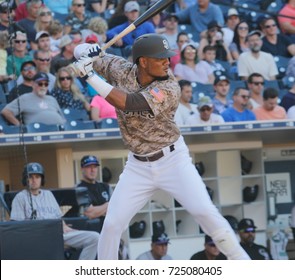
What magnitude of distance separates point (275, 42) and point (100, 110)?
3010mm

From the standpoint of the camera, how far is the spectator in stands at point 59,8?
11992mm

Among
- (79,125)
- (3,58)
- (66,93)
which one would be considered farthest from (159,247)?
(3,58)

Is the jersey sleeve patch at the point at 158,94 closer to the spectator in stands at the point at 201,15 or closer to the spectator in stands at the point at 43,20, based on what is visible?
the spectator in stands at the point at 43,20

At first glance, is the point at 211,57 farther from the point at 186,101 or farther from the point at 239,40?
the point at 186,101

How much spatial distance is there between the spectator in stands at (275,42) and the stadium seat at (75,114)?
292cm

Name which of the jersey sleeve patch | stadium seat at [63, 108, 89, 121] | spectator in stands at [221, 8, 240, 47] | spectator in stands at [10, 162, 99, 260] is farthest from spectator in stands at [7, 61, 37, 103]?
the jersey sleeve patch

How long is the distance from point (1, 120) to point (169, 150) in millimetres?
3871

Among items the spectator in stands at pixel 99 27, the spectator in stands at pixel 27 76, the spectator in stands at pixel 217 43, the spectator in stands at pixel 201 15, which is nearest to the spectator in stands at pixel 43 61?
the spectator in stands at pixel 27 76

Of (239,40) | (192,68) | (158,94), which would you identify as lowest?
(158,94)

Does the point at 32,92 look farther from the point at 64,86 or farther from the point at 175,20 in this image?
the point at 175,20

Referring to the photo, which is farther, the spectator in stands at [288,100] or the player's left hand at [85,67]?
the spectator in stands at [288,100]

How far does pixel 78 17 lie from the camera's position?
11938mm

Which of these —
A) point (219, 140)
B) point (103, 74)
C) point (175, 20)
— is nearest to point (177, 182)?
point (103, 74)

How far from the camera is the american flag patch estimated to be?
21.1 feet
